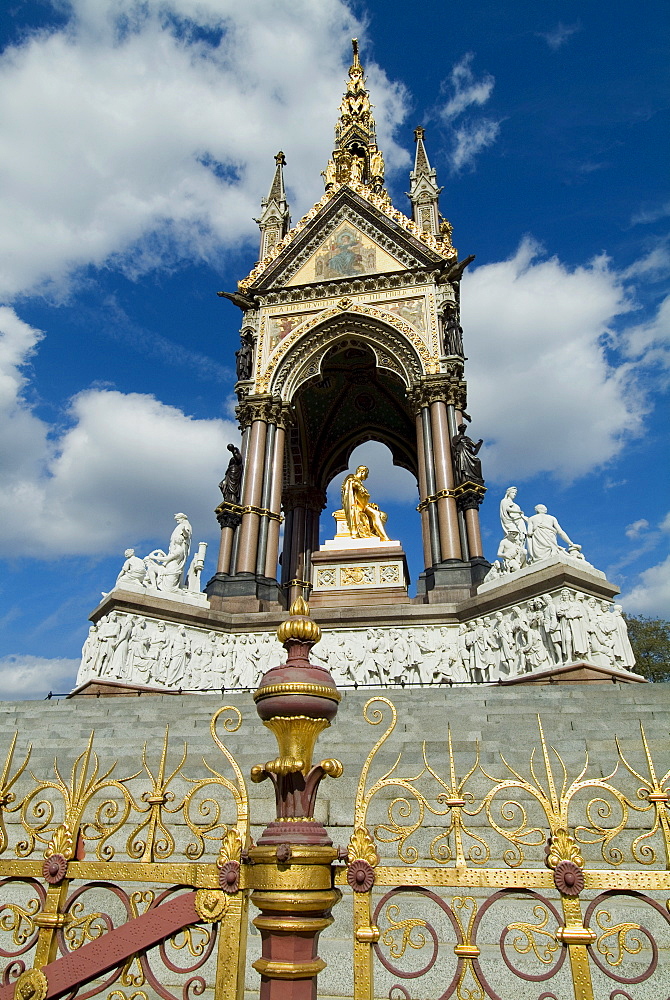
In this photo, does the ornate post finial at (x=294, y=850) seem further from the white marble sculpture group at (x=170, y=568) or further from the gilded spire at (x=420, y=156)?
the gilded spire at (x=420, y=156)

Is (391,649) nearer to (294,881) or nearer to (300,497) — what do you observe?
(300,497)

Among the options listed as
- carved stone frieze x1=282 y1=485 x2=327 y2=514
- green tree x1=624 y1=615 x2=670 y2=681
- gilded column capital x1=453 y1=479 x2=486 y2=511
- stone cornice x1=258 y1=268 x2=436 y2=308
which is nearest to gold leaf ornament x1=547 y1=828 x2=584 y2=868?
gilded column capital x1=453 y1=479 x2=486 y2=511

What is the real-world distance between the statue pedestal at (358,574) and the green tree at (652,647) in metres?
22.8

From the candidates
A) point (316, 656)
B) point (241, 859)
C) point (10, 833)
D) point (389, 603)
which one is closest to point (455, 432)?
point (389, 603)

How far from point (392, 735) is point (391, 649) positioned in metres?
6.73

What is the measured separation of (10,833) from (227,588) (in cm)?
1044

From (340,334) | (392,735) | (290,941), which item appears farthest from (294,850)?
(340,334)

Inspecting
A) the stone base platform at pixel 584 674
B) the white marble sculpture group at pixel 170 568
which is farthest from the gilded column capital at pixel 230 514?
the stone base platform at pixel 584 674

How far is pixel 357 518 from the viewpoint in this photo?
741 inches

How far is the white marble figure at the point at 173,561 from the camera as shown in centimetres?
1457

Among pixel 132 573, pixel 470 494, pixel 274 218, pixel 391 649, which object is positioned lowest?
pixel 391 649

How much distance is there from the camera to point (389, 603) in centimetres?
1617

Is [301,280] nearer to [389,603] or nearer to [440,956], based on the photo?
[389,603]

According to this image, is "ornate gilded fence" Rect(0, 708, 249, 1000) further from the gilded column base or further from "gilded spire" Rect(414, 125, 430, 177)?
"gilded spire" Rect(414, 125, 430, 177)
